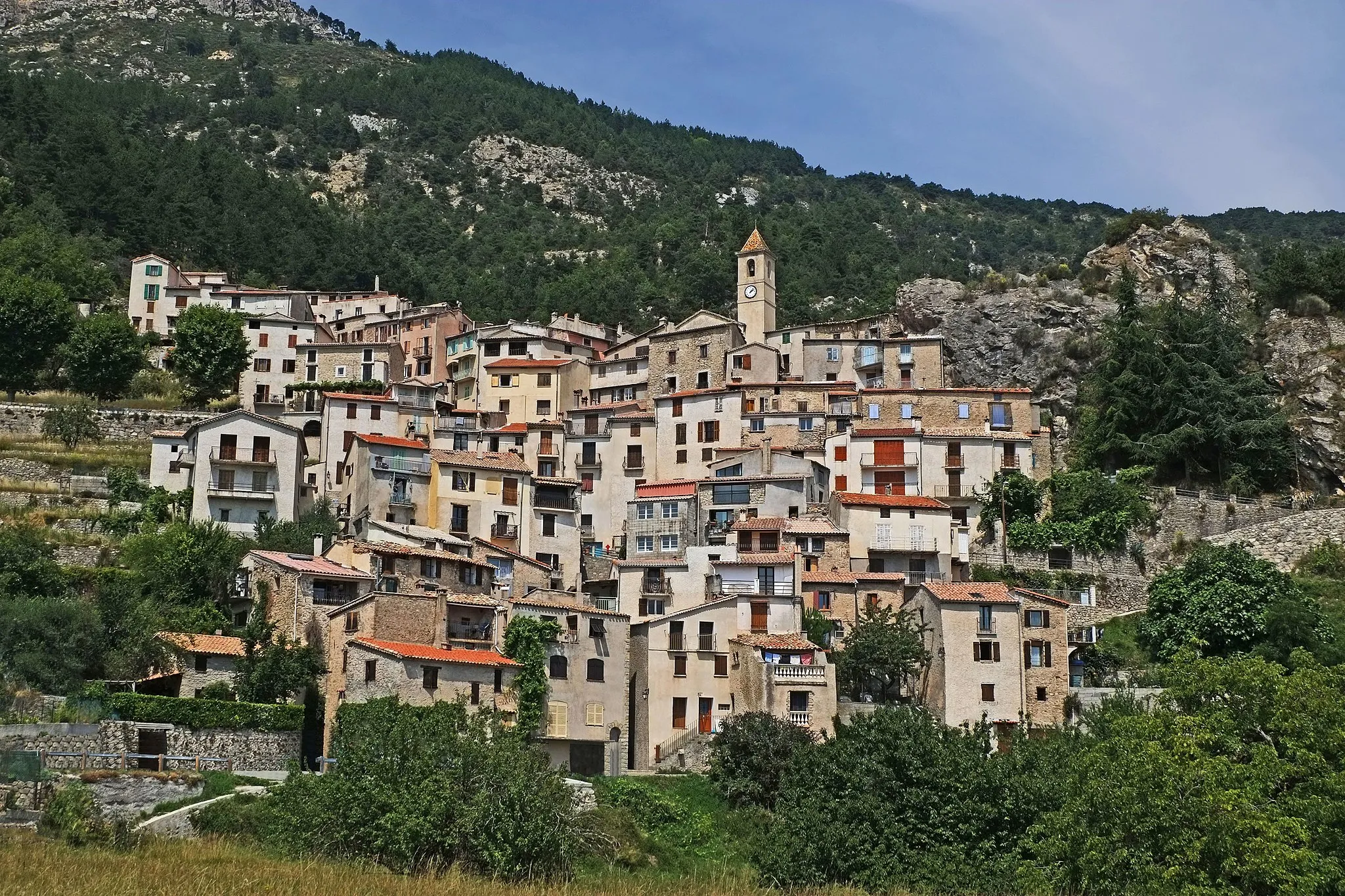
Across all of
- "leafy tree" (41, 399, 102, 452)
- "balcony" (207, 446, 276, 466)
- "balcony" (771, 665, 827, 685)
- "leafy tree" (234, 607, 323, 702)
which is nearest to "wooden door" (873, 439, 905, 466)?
Answer: "balcony" (771, 665, 827, 685)

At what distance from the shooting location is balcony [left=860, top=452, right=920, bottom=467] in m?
70.9

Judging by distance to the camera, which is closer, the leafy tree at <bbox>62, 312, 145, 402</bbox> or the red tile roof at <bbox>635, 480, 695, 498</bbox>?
the red tile roof at <bbox>635, 480, 695, 498</bbox>

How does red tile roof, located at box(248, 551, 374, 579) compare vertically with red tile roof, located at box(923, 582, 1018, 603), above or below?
Answer: above

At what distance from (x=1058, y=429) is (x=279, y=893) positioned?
199 feet

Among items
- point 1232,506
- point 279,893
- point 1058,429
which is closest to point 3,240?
point 1058,429

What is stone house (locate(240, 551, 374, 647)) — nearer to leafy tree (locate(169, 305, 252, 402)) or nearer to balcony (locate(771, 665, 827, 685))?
balcony (locate(771, 665, 827, 685))

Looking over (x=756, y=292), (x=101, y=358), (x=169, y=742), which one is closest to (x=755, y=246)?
(x=756, y=292)

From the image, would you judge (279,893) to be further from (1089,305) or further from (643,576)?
(1089,305)

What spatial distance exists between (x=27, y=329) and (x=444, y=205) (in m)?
85.0

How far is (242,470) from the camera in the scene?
2768 inches

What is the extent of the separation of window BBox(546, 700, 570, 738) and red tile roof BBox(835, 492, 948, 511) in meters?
17.1

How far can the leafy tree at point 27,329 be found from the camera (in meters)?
83.9

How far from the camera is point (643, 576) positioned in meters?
63.1

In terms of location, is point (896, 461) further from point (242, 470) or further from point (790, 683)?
point (242, 470)
